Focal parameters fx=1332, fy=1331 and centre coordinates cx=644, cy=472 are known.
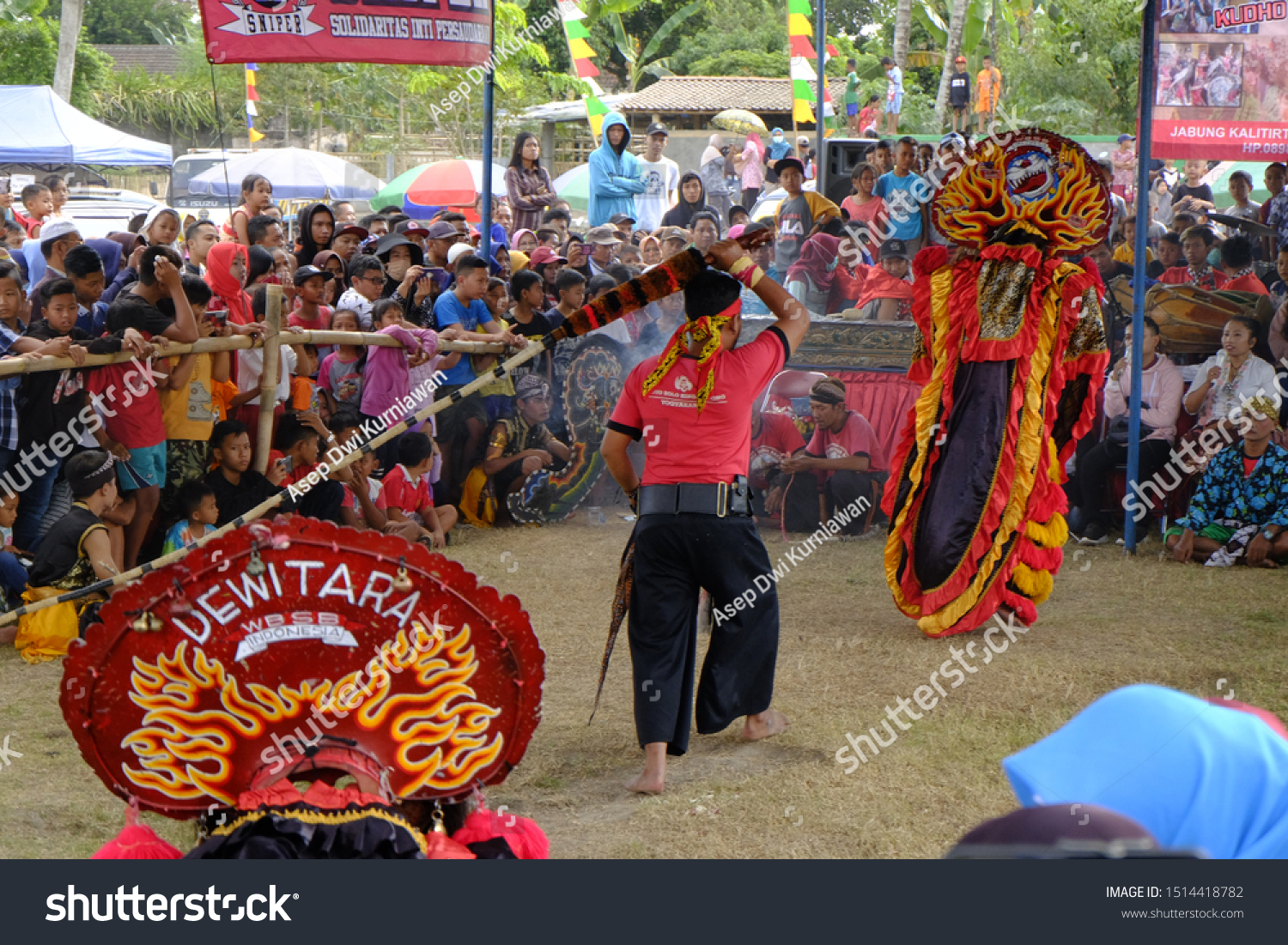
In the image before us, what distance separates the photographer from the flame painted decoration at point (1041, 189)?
17.7ft

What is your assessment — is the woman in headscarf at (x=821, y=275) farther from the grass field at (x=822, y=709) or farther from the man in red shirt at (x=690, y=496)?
the man in red shirt at (x=690, y=496)

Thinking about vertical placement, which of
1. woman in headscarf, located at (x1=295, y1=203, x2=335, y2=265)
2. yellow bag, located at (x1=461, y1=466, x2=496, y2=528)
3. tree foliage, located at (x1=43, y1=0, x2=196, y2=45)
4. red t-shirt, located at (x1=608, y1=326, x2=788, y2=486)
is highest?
tree foliage, located at (x1=43, y1=0, x2=196, y2=45)

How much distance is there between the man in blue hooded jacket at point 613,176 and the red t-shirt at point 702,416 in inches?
324

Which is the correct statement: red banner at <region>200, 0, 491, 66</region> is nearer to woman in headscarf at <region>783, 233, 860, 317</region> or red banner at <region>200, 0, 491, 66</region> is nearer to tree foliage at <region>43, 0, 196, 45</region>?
woman in headscarf at <region>783, 233, 860, 317</region>

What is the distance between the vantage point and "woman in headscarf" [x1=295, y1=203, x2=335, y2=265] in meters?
8.14

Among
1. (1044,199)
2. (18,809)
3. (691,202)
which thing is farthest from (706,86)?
(18,809)

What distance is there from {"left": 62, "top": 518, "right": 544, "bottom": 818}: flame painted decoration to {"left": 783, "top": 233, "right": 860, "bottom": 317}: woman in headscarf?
25.9 ft

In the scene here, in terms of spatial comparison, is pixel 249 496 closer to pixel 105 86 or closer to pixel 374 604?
pixel 374 604

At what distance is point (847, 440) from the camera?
7.80 metres

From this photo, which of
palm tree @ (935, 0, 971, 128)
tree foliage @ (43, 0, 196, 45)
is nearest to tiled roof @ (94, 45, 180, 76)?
tree foliage @ (43, 0, 196, 45)

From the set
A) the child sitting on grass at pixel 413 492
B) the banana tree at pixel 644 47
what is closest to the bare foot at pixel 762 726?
the child sitting on grass at pixel 413 492

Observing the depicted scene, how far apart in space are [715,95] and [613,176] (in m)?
21.7

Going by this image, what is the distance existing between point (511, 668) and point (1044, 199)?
3.77 meters

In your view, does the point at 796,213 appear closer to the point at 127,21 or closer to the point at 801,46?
the point at 801,46
